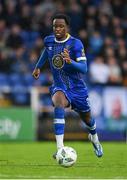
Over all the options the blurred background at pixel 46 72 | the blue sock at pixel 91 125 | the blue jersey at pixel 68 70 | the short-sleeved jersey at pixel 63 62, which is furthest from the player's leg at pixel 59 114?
the blurred background at pixel 46 72

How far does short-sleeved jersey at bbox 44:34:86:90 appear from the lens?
11148mm

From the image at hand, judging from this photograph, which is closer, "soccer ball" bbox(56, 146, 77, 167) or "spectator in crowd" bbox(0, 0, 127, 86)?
"soccer ball" bbox(56, 146, 77, 167)

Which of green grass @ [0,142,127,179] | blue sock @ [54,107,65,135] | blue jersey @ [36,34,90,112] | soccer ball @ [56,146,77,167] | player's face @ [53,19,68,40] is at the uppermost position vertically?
player's face @ [53,19,68,40]

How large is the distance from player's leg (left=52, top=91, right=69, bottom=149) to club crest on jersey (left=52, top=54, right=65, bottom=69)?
16.3 inches

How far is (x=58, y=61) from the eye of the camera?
1113 centimetres

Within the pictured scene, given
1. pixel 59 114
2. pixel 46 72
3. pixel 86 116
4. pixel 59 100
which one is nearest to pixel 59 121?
A: pixel 59 114

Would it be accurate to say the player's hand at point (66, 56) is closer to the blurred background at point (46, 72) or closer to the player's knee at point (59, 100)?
the player's knee at point (59, 100)

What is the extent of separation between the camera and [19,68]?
831 inches

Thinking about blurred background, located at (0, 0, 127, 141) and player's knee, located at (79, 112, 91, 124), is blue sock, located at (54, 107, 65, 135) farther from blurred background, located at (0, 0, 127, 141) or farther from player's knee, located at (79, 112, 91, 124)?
blurred background, located at (0, 0, 127, 141)

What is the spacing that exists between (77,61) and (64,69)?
352 mm

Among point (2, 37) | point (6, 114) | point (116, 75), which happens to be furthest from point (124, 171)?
point (2, 37)

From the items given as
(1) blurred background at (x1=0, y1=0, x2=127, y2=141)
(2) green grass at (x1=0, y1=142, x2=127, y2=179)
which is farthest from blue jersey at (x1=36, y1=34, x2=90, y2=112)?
(1) blurred background at (x1=0, y1=0, x2=127, y2=141)

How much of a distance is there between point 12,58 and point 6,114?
8.14 feet

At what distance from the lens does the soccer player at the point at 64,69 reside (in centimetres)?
1080
